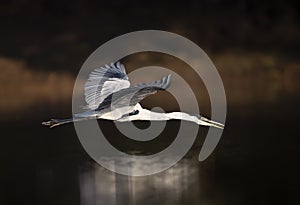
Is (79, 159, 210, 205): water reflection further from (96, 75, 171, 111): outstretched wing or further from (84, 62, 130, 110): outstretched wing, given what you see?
(96, 75, 171, 111): outstretched wing

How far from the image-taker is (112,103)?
94.9 inches

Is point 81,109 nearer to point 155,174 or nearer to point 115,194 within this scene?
point 115,194

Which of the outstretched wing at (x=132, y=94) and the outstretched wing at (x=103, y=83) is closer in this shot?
the outstretched wing at (x=132, y=94)

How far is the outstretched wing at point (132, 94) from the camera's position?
67.7 inches

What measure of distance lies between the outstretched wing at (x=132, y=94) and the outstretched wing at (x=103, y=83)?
0.23 ft

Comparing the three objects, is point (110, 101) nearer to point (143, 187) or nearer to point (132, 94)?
point (132, 94)

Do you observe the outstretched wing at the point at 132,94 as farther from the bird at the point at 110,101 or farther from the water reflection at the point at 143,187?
the water reflection at the point at 143,187

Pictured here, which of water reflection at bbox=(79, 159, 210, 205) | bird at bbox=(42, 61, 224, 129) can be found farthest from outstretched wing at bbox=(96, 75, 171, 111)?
water reflection at bbox=(79, 159, 210, 205)

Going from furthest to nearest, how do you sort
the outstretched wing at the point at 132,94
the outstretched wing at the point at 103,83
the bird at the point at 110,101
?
the outstretched wing at the point at 103,83 → the bird at the point at 110,101 → the outstretched wing at the point at 132,94

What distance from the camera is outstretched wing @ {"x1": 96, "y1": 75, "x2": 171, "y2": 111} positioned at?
172 cm

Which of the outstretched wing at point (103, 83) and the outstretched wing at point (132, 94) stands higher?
the outstretched wing at point (103, 83)

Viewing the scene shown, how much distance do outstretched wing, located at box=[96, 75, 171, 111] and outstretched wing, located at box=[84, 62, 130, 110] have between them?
0.23ft

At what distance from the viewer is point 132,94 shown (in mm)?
2158

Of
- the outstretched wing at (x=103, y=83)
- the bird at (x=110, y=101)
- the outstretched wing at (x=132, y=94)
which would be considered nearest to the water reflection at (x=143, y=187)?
the bird at (x=110, y=101)
